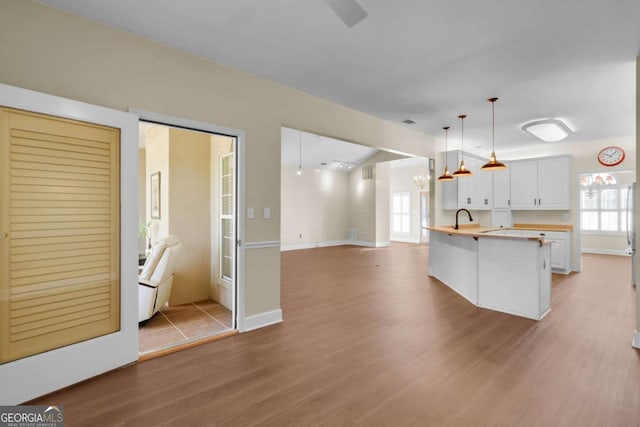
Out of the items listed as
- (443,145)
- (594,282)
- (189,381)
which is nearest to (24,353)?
(189,381)

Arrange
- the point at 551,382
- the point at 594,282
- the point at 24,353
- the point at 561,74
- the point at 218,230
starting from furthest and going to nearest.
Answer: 1. the point at 594,282
2. the point at 218,230
3. the point at 561,74
4. the point at 551,382
5. the point at 24,353

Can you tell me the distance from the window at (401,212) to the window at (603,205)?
211 inches

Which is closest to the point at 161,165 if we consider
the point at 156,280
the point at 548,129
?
the point at 156,280

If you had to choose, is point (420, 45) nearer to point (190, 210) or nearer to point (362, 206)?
point (190, 210)

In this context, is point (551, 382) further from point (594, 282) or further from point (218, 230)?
point (594, 282)

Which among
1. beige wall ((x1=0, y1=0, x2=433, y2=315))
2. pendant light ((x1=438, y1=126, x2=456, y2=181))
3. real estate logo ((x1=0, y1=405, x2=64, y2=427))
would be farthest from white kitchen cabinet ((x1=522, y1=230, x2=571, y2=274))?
real estate logo ((x1=0, y1=405, x2=64, y2=427))

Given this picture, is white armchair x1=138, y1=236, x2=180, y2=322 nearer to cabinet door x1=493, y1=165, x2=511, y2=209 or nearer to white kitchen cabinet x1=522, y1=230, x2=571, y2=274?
white kitchen cabinet x1=522, y1=230, x2=571, y2=274

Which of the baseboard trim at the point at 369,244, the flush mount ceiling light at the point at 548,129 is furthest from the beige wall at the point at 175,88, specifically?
the baseboard trim at the point at 369,244

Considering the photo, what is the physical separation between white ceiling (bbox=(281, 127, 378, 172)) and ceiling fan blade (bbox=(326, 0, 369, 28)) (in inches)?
205

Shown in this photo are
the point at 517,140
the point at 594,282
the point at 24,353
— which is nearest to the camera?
the point at 24,353

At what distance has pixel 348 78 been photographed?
11.1 feet

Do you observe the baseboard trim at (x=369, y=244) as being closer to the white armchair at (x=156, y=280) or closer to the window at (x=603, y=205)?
the window at (x=603, y=205)

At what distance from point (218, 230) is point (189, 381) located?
235cm

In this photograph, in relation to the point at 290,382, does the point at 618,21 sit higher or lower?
higher
